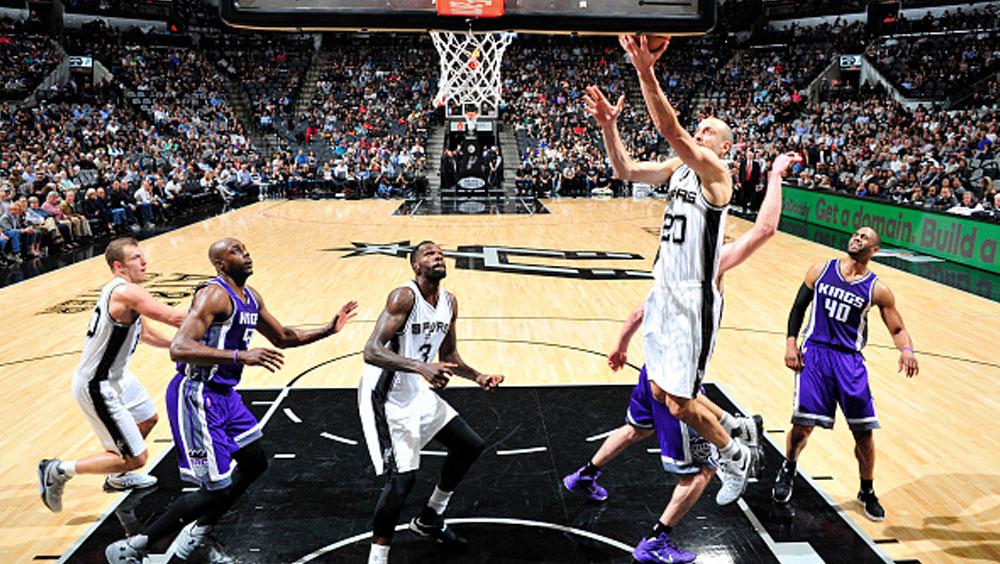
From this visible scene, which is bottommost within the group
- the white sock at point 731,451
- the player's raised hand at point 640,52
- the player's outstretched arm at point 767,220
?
the white sock at point 731,451

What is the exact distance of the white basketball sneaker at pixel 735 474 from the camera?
13.0ft

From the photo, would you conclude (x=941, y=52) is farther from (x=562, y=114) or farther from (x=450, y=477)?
(x=450, y=477)

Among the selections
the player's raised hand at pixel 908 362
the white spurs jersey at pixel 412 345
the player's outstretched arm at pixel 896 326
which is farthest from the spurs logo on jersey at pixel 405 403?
the player's raised hand at pixel 908 362

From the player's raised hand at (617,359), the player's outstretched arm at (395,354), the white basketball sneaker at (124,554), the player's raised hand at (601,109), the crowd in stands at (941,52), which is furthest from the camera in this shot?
the crowd in stands at (941,52)

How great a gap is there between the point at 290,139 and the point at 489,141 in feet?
26.9

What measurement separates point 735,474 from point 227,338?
2792 mm

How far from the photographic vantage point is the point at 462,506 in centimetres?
473

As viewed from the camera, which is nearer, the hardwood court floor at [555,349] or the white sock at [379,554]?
the white sock at [379,554]

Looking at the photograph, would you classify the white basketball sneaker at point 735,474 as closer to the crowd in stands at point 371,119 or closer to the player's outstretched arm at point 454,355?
the player's outstretched arm at point 454,355

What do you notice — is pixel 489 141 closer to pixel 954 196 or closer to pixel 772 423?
pixel 954 196

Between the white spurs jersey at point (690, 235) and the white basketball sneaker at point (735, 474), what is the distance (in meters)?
0.96

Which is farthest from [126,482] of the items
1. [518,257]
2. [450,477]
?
[518,257]

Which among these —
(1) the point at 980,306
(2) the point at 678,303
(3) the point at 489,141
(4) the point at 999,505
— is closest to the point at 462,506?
(2) the point at 678,303

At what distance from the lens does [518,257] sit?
545 inches
